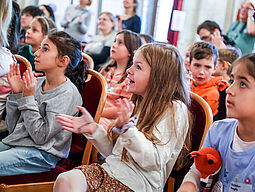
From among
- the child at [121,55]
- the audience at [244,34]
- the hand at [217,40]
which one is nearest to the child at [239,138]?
the child at [121,55]

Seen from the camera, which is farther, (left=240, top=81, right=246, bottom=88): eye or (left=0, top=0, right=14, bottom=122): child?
(left=0, top=0, right=14, bottom=122): child

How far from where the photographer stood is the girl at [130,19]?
4.08m

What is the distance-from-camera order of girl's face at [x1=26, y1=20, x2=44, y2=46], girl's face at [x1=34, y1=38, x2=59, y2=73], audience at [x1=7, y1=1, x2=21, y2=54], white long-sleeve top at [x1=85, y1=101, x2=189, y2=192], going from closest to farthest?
white long-sleeve top at [x1=85, y1=101, x2=189, y2=192], girl's face at [x1=34, y1=38, x2=59, y2=73], audience at [x1=7, y1=1, x2=21, y2=54], girl's face at [x1=26, y1=20, x2=44, y2=46]

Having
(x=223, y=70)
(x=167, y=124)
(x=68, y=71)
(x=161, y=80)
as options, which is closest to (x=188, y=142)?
(x=167, y=124)

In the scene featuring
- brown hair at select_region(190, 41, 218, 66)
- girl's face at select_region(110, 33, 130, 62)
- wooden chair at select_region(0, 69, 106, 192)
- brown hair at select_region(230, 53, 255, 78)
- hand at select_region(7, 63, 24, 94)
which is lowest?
wooden chair at select_region(0, 69, 106, 192)

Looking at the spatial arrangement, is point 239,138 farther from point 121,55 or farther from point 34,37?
point 34,37

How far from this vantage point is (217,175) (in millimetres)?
1245

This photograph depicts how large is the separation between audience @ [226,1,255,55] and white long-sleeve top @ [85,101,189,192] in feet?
8.87

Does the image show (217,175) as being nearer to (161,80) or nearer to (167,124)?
(167,124)

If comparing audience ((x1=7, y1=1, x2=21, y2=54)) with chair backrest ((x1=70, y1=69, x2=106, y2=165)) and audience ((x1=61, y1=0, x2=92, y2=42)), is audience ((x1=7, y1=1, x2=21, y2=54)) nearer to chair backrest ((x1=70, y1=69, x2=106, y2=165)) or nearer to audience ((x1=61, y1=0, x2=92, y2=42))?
chair backrest ((x1=70, y1=69, x2=106, y2=165))

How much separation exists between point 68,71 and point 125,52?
2.48ft

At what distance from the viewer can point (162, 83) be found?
1.47 m

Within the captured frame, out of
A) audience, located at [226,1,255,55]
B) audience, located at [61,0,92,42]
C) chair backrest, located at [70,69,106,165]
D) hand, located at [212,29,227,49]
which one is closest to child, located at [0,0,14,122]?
chair backrest, located at [70,69,106,165]

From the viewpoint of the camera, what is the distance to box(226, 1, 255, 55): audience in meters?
3.86
